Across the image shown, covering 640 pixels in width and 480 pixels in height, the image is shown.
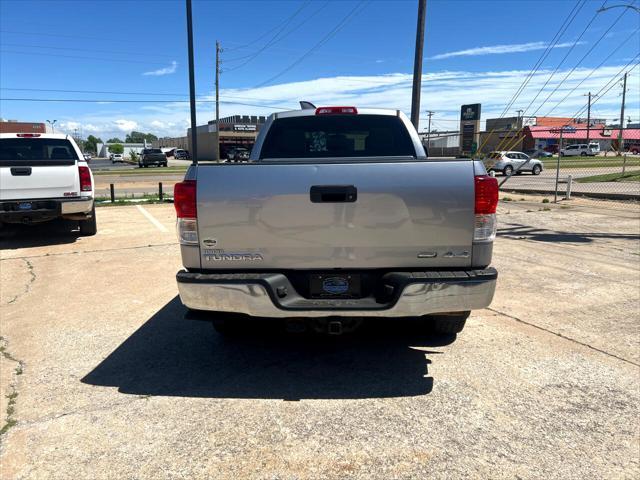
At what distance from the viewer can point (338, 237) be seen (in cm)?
339

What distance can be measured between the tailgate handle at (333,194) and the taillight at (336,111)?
6.33ft

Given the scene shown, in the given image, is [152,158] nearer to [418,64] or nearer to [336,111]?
[418,64]

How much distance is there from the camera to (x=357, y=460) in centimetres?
278

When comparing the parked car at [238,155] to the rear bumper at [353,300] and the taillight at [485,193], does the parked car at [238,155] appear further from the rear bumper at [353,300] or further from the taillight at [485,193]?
the taillight at [485,193]

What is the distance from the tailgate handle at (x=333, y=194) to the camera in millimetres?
3307

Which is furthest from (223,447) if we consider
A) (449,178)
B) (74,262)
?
(74,262)

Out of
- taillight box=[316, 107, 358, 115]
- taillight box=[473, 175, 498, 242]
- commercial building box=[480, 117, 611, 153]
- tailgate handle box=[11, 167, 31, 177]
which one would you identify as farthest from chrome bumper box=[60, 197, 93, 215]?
taillight box=[473, 175, 498, 242]

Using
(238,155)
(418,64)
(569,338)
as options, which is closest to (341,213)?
(569,338)

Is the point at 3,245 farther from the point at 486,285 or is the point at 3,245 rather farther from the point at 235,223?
the point at 486,285

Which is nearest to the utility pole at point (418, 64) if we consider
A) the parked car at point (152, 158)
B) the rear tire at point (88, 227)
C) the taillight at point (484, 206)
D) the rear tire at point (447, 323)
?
the rear tire at point (88, 227)

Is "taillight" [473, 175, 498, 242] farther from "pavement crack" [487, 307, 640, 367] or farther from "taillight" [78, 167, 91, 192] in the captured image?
"taillight" [78, 167, 91, 192]

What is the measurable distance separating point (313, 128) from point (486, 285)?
2527 mm

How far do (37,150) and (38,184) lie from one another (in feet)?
4.27

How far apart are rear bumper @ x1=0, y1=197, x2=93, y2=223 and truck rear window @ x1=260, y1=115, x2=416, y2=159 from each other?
5.12 m
